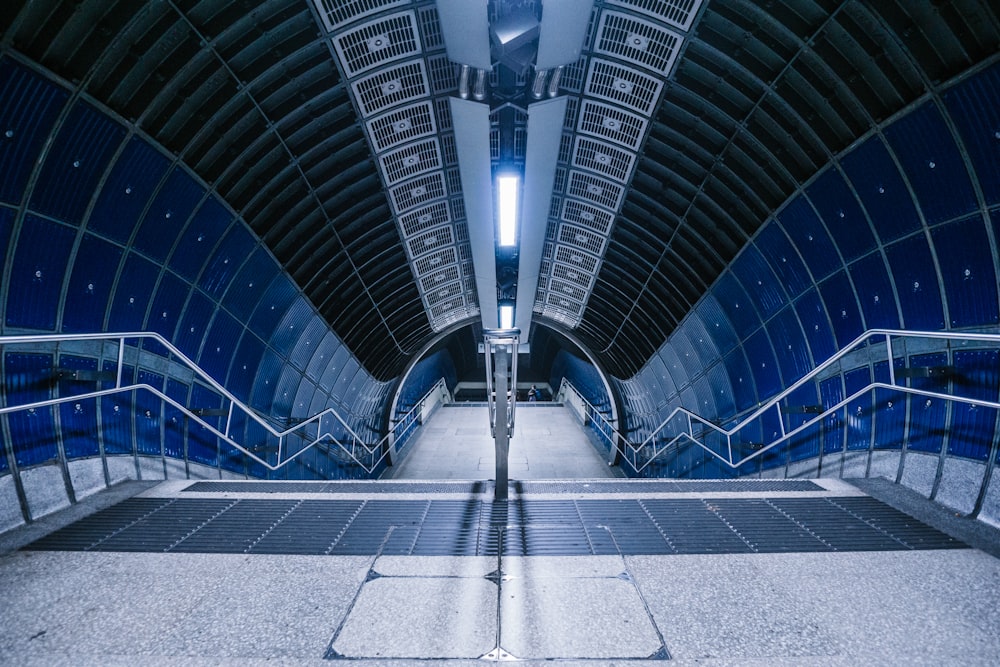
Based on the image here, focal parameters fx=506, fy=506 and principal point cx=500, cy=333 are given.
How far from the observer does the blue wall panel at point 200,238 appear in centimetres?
711

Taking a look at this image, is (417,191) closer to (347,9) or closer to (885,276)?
(347,9)

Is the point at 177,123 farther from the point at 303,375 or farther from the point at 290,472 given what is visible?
the point at 290,472

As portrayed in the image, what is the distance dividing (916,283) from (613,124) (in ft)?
18.1

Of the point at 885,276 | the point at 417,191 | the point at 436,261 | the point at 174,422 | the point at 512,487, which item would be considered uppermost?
the point at 417,191

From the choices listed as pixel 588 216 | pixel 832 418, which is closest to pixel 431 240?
pixel 588 216

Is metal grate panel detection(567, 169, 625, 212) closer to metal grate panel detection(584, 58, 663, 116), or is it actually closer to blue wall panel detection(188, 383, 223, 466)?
metal grate panel detection(584, 58, 663, 116)

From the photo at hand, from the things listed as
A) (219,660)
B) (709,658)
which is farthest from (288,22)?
(709,658)

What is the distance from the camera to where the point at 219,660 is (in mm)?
2461

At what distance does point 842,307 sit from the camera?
6793mm

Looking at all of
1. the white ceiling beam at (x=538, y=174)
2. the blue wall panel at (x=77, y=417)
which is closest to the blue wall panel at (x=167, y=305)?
the blue wall panel at (x=77, y=417)

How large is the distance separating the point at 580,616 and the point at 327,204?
902cm

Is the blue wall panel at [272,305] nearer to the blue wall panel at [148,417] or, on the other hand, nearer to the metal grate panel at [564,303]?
the blue wall panel at [148,417]

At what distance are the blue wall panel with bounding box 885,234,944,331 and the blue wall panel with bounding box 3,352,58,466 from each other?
894cm

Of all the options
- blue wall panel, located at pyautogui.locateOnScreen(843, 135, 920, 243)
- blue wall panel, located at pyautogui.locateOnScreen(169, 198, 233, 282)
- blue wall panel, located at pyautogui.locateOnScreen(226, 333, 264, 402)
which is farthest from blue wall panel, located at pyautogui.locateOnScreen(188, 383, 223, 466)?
blue wall panel, located at pyautogui.locateOnScreen(843, 135, 920, 243)
